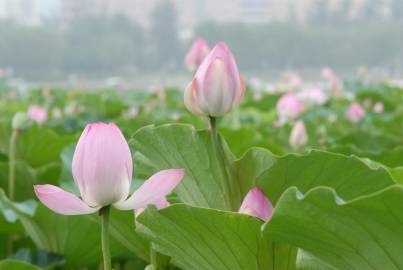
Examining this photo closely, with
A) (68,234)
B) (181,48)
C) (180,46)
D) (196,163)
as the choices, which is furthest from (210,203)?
(181,48)

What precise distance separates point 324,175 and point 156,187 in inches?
5.4

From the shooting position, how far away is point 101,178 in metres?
0.50

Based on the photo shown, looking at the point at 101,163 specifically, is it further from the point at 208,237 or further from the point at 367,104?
the point at 367,104

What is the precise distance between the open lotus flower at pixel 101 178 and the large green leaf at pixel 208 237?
0.06 feet

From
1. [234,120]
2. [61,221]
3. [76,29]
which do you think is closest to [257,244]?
[61,221]

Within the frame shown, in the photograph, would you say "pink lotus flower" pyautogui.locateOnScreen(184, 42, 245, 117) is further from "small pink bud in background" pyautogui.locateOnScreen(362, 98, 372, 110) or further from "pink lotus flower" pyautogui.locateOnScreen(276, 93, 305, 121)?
"small pink bud in background" pyautogui.locateOnScreen(362, 98, 372, 110)

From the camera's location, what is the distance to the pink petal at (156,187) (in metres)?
0.50

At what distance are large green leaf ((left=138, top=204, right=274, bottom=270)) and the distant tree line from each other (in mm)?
30614

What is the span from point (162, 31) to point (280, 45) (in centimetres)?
579

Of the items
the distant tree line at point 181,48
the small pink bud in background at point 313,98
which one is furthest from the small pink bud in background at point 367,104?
the distant tree line at point 181,48

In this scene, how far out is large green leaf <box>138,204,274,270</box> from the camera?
51cm

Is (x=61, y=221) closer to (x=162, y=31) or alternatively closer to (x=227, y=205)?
(x=227, y=205)

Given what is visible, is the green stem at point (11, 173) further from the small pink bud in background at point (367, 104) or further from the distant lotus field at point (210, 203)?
the small pink bud in background at point (367, 104)

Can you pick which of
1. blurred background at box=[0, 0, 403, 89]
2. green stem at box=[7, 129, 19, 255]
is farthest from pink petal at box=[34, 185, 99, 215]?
blurred background at box=[0, 0, 403, 89]
